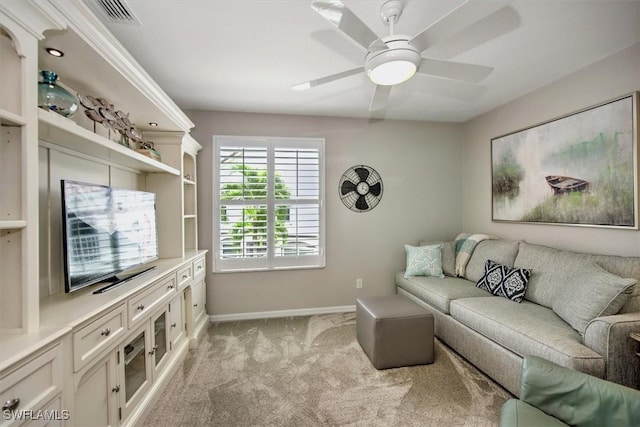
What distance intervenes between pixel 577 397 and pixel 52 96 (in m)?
2.83

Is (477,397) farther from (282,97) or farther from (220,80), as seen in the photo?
(220,80)

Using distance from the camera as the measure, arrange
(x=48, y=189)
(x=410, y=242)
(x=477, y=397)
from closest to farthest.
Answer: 1. (x=48, y=189)
2. (x=477, y=397)
3. (x=410, y=242)

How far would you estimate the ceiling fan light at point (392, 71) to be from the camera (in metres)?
1.47

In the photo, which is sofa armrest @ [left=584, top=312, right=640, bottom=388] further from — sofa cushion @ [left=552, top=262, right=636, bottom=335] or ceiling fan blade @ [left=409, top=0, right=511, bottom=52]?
ceiling fan blade @ [left=409, top=0, right=511, bottom=52]

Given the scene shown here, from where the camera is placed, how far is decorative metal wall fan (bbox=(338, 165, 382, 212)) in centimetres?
350

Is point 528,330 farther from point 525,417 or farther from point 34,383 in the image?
point 34,383

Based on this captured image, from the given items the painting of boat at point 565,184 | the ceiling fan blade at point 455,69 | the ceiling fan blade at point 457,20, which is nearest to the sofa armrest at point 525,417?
the ceiling fan blade at point 457,20

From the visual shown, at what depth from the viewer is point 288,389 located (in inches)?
78.3

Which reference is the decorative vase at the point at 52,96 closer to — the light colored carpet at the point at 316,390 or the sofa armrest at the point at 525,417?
the light colored carpet at the point at 316,390

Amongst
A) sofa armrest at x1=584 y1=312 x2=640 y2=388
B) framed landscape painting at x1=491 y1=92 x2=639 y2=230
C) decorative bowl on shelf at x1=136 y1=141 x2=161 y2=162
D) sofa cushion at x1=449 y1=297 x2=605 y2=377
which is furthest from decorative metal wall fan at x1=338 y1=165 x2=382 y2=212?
sofa armrest at x1=584 y1=312 x2=640 y2=388

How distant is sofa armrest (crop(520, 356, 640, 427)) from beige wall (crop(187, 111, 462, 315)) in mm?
2324

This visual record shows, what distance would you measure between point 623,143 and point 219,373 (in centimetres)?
367

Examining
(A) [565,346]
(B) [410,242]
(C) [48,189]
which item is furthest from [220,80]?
(A) [565,346]

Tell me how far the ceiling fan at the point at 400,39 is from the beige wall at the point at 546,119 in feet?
4.40
